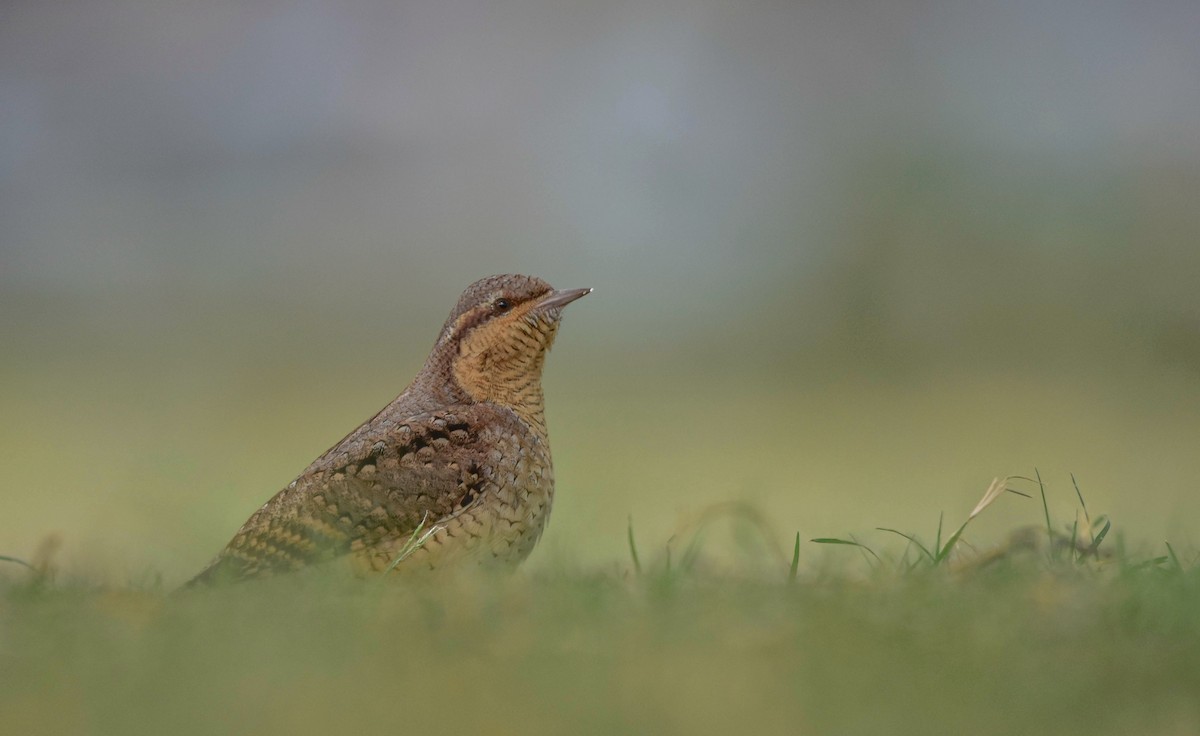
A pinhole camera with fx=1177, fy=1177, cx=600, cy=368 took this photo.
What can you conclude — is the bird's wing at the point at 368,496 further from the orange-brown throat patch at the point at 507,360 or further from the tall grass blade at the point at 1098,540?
the tall grass blade at the point at 1098,540

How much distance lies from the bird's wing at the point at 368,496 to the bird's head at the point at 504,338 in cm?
31

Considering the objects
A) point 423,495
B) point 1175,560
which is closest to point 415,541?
point 423,495

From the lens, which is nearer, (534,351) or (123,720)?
(123,720)

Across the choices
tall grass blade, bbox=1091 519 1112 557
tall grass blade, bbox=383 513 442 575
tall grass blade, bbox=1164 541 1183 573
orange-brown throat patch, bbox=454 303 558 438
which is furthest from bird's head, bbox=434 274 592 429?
tall grass blade, bbox=1164 541 1183 573

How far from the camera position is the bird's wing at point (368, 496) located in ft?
10.9

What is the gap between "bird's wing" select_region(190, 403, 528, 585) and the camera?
331cm

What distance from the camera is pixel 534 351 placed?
13.2ft

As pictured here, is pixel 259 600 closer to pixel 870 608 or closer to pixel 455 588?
pixel 455 588

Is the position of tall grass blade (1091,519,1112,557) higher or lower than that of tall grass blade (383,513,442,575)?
lower

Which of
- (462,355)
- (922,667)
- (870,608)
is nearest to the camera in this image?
(922,667)

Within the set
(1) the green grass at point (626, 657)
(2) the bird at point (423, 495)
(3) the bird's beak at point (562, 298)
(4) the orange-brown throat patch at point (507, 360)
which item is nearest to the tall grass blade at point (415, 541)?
(2) the bird at point (423, 495)

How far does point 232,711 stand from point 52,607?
0.93m

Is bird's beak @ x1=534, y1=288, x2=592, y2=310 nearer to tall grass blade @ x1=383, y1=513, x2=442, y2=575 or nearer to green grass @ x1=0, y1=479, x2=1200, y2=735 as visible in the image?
tall grass blade @ x1=383, y1=513, x2=442, y2=575

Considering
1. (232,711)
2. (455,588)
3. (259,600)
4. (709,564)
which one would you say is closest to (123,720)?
(232,711)
